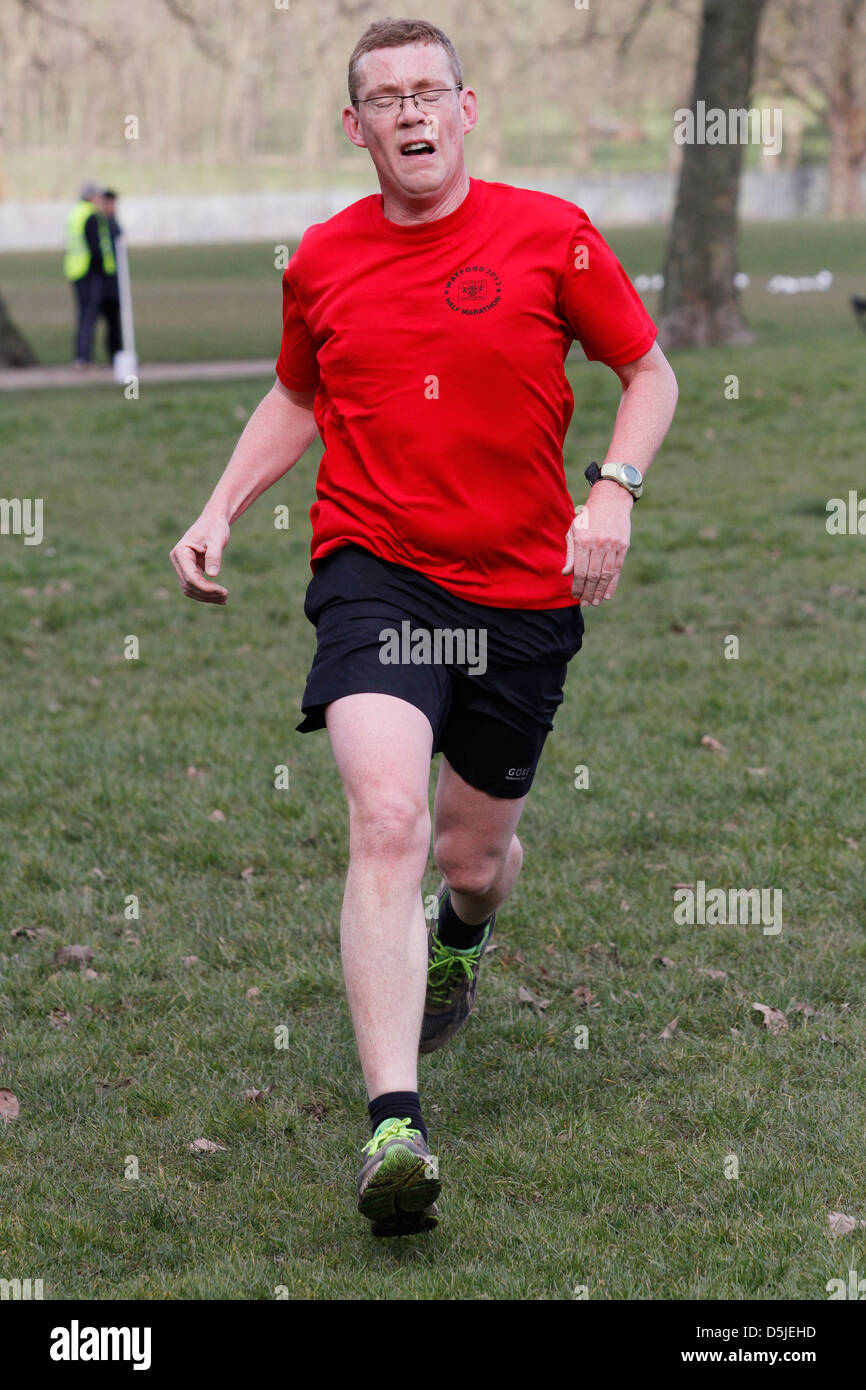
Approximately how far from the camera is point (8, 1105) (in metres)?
4.18

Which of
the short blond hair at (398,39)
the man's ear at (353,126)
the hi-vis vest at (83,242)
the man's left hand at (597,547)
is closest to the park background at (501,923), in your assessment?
the man's left hand at (597,547)

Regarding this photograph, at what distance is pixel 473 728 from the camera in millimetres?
3895

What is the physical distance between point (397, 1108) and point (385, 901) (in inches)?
16.2

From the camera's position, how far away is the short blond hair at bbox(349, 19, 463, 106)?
368 cm

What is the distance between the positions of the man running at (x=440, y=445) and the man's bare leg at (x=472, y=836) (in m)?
0.12

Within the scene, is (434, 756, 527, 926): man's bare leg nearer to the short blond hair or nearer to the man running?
the man running

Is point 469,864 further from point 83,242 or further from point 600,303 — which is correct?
point 83,242

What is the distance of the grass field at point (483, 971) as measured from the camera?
351 cm

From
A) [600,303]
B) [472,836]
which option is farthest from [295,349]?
[472,836]

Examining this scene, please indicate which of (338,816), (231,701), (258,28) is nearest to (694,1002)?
(338,816)

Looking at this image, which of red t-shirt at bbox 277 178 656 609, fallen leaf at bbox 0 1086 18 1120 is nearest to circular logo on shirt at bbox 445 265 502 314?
red t-shirt at bbox 277 178 656 609

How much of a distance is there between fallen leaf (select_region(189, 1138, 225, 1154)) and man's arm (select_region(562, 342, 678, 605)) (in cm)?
155

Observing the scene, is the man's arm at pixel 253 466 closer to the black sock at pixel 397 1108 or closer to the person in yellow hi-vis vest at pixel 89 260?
the black sock at pixel 397 1108
